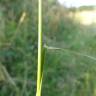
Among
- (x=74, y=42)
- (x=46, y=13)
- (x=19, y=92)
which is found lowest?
(x=19, y=92)

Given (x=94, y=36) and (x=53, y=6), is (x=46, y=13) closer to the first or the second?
(x=53, y=6)

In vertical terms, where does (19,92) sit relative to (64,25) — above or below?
below

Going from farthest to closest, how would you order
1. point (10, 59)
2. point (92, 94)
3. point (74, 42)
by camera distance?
point (74, 42) → point (10, 59) → point (92, 94)

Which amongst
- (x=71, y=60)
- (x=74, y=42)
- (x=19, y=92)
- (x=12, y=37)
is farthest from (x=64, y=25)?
(x=19, y=92)

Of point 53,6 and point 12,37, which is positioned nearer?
point 12,37

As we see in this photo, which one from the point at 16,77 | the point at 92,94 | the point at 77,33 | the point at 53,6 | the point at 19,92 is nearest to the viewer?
the point at 92,94

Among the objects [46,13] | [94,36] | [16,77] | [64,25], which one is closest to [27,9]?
[46,13]
